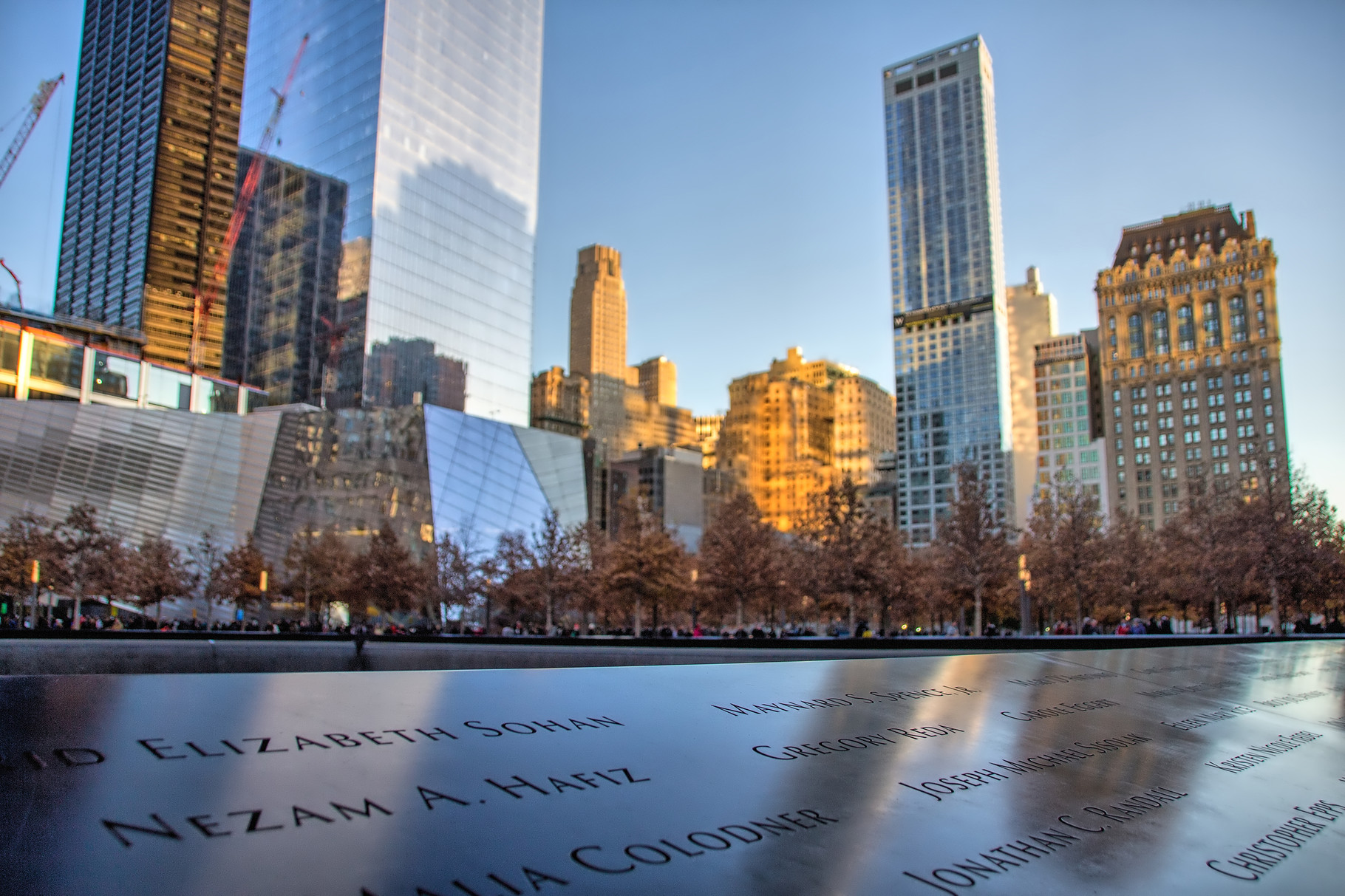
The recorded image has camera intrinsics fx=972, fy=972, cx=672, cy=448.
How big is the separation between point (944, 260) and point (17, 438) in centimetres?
16043

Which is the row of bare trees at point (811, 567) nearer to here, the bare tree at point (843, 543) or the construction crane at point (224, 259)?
the bare tree at point (843, 543)

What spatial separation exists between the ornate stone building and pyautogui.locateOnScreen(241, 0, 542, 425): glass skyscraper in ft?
266

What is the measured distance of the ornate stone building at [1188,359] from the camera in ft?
410

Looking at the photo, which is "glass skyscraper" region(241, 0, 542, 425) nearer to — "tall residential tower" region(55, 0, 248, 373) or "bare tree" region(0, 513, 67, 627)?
"bare tree" region(0, 513, 67, 627)

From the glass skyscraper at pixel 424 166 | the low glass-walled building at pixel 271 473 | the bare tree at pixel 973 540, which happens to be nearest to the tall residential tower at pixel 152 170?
the glass skyscraper at pixel 424 166

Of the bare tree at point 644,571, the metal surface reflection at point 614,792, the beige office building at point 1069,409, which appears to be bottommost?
the metal surface reflection at point 614,792

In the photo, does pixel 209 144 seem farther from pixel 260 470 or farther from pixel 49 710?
pixel 49 710

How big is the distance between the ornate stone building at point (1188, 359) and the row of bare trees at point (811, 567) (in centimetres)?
7561

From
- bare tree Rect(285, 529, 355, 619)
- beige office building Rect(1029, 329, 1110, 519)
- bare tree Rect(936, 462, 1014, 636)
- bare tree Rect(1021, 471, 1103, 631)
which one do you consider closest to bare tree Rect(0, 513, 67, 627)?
bare tree Rect(285, 529, 355, 619)

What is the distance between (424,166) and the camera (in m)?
103

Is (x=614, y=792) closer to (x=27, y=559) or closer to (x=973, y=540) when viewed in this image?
(x=973, y=540)

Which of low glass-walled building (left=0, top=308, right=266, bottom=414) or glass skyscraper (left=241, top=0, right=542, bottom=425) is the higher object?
glass skyscraper (left=241, top=0, right=542, bottom=425)

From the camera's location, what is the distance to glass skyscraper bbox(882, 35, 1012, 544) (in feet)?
567

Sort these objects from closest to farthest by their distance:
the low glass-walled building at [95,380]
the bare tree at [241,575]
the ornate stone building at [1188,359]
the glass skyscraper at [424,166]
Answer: the bare tree at [241,575] < the low glass-walled building at [95,380] < the glass skyscraper at [424,166] < the ornate stone building at [1188,359]
